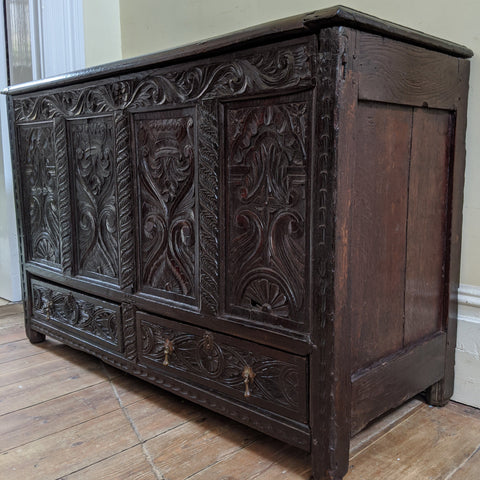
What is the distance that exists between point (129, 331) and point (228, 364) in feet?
1.56

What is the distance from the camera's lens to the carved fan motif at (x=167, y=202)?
1.55 meters

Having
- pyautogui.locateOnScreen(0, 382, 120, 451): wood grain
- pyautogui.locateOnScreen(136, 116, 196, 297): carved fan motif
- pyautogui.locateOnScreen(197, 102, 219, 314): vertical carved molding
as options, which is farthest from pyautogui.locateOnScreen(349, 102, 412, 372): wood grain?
pyautogui.locateOnScreen(0, 382, 120, 451): wood grain

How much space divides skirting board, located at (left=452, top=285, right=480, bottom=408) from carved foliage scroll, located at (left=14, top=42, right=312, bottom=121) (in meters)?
0.92

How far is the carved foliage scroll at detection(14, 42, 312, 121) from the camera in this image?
48.4 inches

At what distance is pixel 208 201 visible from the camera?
1.47 meters

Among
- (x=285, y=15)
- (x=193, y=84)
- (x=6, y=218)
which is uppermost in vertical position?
(x=285, y=15)

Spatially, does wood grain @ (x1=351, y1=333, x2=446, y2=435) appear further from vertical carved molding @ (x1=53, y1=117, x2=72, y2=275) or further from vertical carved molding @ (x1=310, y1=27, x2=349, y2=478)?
vertical carved molding @ (x1=53, y1=117, x2=72, y2=275)

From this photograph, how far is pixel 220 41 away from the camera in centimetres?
135

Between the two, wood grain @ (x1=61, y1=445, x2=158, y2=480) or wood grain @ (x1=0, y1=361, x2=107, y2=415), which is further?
wood grain @ (x1=0, y1=361, x2=107, y2=415)

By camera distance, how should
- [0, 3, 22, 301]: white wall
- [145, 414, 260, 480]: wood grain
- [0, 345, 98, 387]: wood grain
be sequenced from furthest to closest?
[0, 3, 22, 301]: white wall, [0, 345, 98, 387]: wood grain, [145, 414, 260, 480]: wood grain

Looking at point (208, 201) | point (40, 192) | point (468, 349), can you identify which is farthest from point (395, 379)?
point (40, 192)

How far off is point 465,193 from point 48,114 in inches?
60.4

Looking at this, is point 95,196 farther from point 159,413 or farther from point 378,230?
point 378,230

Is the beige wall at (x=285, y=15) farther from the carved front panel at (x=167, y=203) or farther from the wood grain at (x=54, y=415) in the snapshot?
the wood grain at (x=54, y=415)
